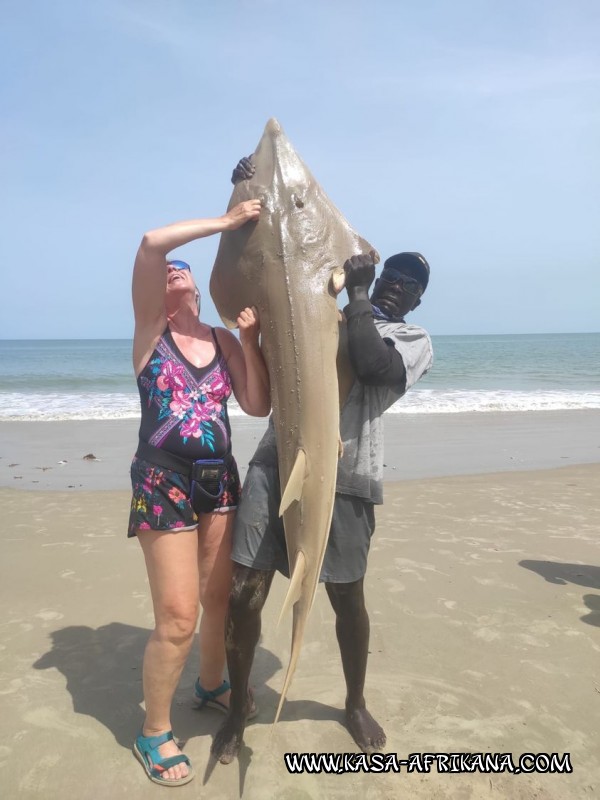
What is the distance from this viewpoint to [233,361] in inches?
124

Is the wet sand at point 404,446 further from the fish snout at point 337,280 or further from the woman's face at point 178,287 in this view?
the fish snout at point 337,280

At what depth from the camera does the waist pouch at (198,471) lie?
2.90 metres

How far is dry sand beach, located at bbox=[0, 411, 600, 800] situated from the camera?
294 cm

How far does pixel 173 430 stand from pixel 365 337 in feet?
3.24

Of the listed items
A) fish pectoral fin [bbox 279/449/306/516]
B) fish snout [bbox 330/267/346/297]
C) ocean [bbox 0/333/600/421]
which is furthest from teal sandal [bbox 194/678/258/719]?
ocean [bbox 0/333/600/421]

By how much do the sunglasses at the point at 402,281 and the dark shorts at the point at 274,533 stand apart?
1.07 m

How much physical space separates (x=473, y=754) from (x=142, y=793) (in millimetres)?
1599

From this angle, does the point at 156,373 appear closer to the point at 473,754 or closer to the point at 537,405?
the point at 473,754

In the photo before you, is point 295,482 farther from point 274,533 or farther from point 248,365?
point 248,365

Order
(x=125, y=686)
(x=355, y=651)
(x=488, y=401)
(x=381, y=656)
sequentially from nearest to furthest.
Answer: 1. (x=355, y=651)
2. (x=125, y=686)
3. (x=381, y=656)
4. (x=488, y=401)

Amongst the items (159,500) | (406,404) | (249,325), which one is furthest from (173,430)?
(406,404)

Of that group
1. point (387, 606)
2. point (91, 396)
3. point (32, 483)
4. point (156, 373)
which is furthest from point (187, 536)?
point (91, 396)

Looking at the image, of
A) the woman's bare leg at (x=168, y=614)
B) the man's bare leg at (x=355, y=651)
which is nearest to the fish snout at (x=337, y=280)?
the woman's bare leg at (x=168, y=614)

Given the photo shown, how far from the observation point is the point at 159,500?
2.83 meters
